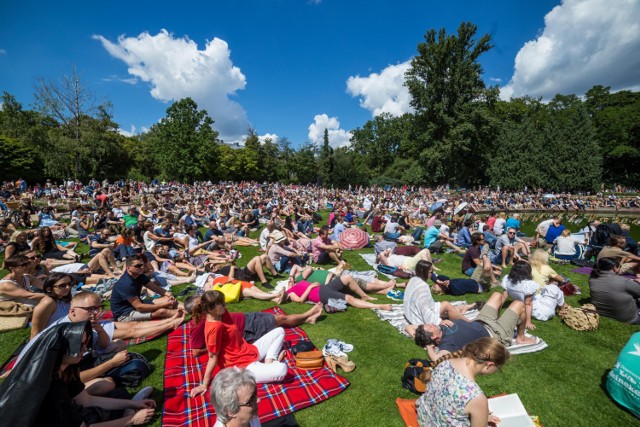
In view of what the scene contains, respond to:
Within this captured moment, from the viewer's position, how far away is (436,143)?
4100cm

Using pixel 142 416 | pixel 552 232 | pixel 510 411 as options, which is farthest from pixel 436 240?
pixel 142 416

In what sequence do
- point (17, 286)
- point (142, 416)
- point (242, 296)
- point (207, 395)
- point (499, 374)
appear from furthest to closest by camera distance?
point (242, 296)
point (17, 286)
point (499, 374)
point (207, 395)
point (142, 416)

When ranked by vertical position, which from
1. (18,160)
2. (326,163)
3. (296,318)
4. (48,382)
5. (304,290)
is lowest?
(296,318)

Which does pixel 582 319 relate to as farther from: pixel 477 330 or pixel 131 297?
pixel 131 297

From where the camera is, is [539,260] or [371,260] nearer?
[539,260]

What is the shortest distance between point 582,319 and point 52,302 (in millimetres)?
8251

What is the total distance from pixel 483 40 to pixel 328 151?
2878cm

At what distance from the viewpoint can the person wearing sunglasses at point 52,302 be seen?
3807mm

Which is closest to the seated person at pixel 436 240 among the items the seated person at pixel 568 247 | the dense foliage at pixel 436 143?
the seated person at pixel 568 247

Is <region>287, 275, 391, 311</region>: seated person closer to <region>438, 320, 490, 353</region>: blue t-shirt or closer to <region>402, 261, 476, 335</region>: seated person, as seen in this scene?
<region>402, 261, 476, 335</region>: seated person

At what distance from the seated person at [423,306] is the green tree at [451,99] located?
3805cm

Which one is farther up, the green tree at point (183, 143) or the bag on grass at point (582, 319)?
the green tree at point (183, 143)

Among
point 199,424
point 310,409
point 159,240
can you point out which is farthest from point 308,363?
point 159,240

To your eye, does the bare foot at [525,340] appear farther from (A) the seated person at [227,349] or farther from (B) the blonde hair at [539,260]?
(A) the seated person at [227,349]
